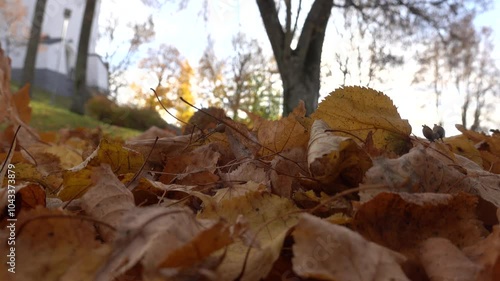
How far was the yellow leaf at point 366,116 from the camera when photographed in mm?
751

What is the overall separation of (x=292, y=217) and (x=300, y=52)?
5307 millimetres

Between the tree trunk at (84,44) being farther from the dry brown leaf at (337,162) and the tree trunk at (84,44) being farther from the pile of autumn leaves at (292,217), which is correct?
the dry brown leaf at (337,162)

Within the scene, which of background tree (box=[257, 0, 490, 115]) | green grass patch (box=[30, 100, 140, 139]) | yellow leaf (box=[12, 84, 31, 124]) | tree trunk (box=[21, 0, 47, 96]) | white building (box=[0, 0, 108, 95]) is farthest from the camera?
white building (box=[0, 0, 108, 95])

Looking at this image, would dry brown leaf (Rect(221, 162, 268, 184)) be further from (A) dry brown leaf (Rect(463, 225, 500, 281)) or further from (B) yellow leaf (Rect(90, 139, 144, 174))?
(A) dry brown leaf (Rect(463, 225, 500, 281))

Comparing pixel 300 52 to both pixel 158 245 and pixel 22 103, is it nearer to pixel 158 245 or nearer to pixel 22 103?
pixel 22 103

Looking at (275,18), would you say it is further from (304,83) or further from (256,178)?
(256,178)

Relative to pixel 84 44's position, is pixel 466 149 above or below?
below

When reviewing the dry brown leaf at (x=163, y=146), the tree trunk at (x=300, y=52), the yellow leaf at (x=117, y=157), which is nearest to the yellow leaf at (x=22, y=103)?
the dry brown leaf at (x=163, y=146)

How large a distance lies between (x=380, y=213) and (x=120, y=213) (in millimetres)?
287

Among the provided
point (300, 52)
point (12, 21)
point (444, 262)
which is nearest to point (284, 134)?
point (444, 262)

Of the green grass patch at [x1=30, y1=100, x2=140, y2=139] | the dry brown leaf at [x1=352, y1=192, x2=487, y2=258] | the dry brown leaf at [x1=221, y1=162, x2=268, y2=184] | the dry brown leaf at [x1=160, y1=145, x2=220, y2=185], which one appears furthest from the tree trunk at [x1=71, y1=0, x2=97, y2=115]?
the dry brown leaf at [x1=352, y1=192, x2=487, y2=258]

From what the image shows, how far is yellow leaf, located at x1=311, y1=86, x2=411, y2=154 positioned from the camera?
2.46ft

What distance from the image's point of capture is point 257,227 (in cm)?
54

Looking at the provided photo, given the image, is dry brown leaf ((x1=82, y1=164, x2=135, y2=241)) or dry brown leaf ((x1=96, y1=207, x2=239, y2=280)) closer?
dry brown leaf ((x1=96, y1=207, x2=239, y2=280))
